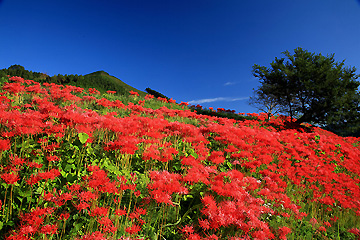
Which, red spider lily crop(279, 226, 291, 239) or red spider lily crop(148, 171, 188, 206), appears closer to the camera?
red spider lily crop(148, 171, 188, 206)

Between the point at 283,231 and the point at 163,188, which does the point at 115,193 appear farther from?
the point at 283,231

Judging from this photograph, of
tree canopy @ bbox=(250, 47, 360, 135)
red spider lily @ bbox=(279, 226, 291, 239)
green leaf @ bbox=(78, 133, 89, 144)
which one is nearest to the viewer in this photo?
red spider lily @ bbox=(279, 226, 291, 239)

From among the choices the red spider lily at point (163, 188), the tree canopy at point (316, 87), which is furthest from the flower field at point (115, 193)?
the tree canopy at point (316, 87)

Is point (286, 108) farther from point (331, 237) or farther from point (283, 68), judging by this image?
point (331, 237)

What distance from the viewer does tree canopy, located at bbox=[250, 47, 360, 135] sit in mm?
21625

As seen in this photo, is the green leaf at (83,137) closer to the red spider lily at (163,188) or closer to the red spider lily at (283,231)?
the red spider lily at (163,188)

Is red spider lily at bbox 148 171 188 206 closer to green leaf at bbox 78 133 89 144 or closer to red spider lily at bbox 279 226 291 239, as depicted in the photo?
green leaf at bbox 78 133 89 144

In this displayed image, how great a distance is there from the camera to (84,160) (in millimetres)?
A: 3990

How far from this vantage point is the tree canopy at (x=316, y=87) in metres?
21.6

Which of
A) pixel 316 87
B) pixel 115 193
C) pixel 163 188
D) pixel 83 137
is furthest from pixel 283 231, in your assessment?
pixel 316 87

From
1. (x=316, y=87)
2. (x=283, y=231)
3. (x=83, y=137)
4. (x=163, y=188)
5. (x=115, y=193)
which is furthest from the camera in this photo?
(x=316, y=87)

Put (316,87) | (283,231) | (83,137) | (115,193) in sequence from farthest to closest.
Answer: (316,87)
(83,137)
(283,231)
(115,193)

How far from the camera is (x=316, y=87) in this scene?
69.7 feet

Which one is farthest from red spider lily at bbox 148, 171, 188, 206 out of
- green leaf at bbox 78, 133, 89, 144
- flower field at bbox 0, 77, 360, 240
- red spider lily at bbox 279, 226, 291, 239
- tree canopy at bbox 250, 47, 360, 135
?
tree canopy at bbox 250, 47, 360, 135
